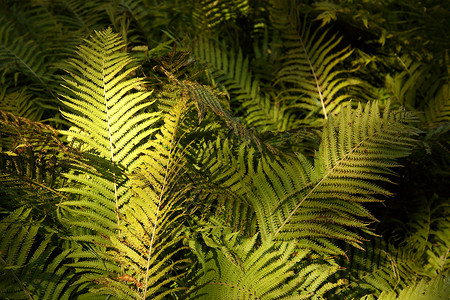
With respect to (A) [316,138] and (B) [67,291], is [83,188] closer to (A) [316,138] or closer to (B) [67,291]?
(B) [67,291]

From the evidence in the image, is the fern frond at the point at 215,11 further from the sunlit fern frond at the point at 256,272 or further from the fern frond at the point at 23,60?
the sunlit fern frond at the point at 256,272

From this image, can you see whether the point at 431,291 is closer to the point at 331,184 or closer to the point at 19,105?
the point at 331,184

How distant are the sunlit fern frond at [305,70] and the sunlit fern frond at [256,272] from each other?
3.41 ft

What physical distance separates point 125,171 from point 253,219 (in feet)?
1.68

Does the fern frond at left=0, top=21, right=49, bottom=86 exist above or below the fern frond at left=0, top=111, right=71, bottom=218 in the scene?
above

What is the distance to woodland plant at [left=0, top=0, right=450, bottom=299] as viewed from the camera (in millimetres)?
1173

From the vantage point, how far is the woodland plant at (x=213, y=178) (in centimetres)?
117

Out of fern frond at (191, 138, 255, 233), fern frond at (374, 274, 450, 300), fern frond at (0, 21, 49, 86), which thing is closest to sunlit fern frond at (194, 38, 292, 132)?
fern frond at (191, 138, 255, 233)

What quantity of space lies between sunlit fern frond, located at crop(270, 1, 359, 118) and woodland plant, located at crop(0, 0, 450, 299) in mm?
13

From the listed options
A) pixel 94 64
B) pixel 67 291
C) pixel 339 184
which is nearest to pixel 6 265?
pixel 67 291

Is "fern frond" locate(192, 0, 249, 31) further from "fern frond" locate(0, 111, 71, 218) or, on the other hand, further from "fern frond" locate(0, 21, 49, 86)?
"fern frond" locate(0, 111, 71, 218)

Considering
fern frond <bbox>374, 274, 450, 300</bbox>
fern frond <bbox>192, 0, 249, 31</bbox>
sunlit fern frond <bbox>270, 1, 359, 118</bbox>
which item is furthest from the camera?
fern frond <bbox>192, 0, 249, 31</bbox>

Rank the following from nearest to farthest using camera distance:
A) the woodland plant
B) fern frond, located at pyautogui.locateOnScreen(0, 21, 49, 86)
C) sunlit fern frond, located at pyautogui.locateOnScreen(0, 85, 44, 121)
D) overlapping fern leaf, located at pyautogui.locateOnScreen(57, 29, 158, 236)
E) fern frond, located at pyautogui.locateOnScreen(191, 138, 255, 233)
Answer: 1. the woodland plant
2. overlapping fern leaf, located at pyautogui.locateOnScreen(57, 29, 158, 236)
3. fern frond, located at pyautogui.locateOnScreen(191, 138, 255, 233)
4. sunlit fern frond, located at pyautogui.locateOnScreen(0, 85, 44, 121)
5. fern frond, located at pyautogui.locateOnScreen(0, 21, 49, 86)

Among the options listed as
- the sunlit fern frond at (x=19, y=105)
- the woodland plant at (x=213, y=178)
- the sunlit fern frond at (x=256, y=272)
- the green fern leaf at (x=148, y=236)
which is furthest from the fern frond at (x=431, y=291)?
the sunlit fern frond at (x=19, y=105)
